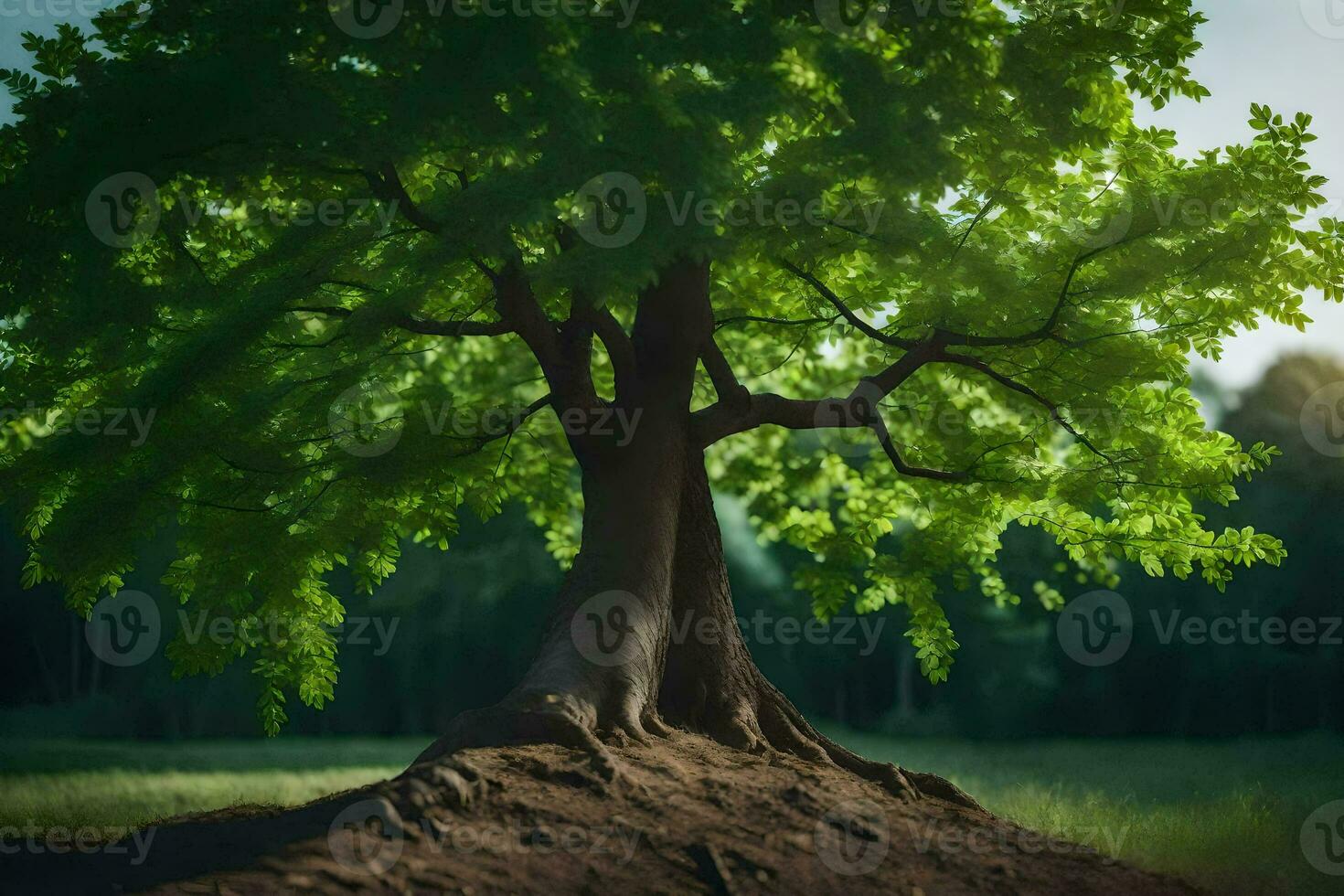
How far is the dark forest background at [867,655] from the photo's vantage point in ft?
61.8

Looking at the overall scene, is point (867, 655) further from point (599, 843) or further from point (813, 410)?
point (599, 843)

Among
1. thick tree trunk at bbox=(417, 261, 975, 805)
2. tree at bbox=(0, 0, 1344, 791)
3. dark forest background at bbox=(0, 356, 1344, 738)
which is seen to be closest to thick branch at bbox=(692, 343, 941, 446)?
tree at bbox=(0, 0, 1344, 791)

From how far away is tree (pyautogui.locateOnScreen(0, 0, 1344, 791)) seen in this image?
589cm

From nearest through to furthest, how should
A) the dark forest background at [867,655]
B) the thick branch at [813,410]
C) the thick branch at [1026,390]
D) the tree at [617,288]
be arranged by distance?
the tree at [617,288], the thick branch at [813,410], the thick branch at [1026,390], the dark forest background at [867,655]

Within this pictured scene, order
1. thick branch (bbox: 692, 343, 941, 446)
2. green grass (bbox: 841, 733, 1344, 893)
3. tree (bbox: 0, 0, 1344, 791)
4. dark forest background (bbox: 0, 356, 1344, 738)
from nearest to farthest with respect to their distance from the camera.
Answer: tree (bbox: 0, 0, 1344, 791) < green grass (bbox: 841, 733, 1344, 893) < thick branch (bbox: 692, 343, 941, 446) < dark forest background (bbox: 0, 356, 1344, 738)

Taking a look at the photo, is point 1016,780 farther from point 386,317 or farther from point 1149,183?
point 386,317

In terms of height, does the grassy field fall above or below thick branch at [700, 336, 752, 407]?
below

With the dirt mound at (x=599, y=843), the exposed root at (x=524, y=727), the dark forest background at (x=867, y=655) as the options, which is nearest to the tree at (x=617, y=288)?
the exposed root at (x=524, y=727)

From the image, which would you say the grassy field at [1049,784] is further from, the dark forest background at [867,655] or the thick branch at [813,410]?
the thick branch at [813,410]

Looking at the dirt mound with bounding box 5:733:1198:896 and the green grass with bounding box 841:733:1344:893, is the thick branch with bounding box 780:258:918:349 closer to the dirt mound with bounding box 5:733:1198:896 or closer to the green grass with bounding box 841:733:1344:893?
the dirt mound with bounding box 5:733:1198:896

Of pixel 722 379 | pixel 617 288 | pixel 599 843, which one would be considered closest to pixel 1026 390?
pixel 722 379

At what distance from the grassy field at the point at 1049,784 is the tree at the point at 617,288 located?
2372 millimetres

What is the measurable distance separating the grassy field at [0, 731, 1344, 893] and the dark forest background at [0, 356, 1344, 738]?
93 centimetres

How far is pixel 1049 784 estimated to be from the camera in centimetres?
1379
